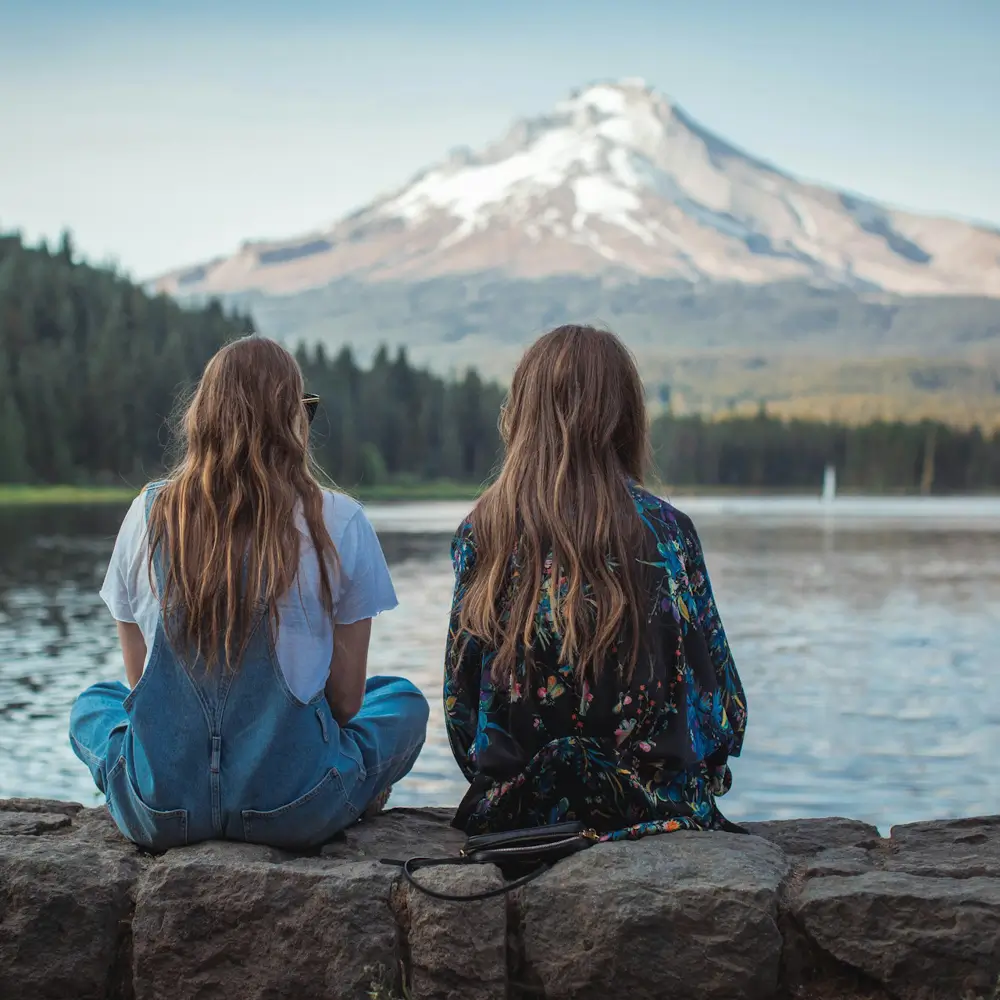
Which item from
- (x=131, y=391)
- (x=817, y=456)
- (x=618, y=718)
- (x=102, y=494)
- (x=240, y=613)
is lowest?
(x=102, y=494)

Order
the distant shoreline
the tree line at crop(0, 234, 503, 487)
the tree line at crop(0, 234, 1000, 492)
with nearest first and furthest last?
the distant shoreline
the tree line at crop(0, 234, 503, 487)
the tree line at crop(0, 234, 1000, 492)

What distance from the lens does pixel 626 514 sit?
3.71m

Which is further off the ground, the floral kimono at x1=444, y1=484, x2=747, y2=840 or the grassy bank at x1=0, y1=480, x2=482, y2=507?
the floral kimono at x1=444, y1=484, x2=747, y2=840

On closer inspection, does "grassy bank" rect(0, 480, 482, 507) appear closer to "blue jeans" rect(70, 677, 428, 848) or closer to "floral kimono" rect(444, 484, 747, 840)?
"blue jeans" rect(70, 677, 428, 848)

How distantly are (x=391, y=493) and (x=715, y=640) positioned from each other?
341ft

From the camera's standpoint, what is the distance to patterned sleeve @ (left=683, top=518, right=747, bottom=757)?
150 inches

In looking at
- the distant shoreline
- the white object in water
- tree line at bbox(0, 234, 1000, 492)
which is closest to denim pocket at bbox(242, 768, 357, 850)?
the distant shoreline

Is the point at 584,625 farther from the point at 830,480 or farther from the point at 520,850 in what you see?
the point at 830,480

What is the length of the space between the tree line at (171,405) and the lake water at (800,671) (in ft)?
186

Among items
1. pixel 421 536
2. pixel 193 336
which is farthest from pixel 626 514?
pixel 193 336

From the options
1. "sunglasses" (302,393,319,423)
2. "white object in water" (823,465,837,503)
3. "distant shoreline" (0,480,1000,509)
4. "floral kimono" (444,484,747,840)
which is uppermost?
"sunglasses" (302,393,319,423)

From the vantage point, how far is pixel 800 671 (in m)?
15.1

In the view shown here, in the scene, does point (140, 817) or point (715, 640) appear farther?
point (715, 640)

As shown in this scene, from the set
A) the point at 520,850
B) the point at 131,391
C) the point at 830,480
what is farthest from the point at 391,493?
the point at 520,850
